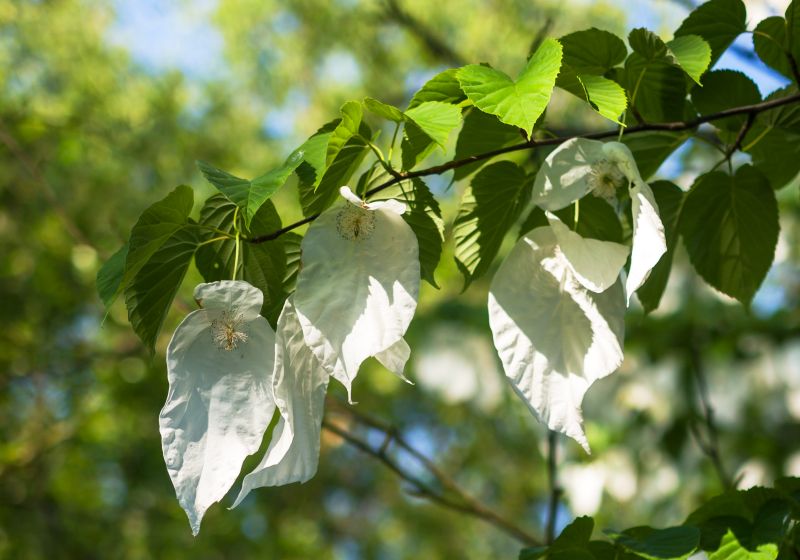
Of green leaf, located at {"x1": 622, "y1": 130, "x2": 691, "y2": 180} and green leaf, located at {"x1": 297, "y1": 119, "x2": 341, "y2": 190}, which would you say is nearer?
green leaf, located at {"x1": 297, "y1": 119, "x2": 341, "y2": 190}

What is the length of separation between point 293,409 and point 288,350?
0.12 ft

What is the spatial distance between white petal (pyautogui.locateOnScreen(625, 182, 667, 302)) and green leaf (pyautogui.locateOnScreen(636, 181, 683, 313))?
0.22 meters

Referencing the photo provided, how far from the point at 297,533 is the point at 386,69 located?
2.19 metres

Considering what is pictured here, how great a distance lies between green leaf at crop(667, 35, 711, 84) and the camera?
59cm

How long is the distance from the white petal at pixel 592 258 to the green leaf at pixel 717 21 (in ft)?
0.76

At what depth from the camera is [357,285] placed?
22.1 inches

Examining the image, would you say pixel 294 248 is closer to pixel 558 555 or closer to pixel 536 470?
pixel 558 555

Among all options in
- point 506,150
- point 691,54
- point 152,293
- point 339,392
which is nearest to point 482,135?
point 506,150

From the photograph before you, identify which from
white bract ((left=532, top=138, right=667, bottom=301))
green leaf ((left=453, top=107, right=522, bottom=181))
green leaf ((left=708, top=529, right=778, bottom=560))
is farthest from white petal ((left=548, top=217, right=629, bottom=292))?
green leaf ((left=708, top=529, right=778, bottom=560))

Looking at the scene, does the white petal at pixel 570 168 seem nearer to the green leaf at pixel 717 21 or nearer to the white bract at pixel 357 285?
the white bract at pixel 357 285

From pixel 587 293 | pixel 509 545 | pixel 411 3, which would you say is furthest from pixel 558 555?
pixel 509 545

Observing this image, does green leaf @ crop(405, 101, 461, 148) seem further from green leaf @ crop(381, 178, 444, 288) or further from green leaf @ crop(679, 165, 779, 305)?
green leaf @ crop(679, 165, 779, 305)

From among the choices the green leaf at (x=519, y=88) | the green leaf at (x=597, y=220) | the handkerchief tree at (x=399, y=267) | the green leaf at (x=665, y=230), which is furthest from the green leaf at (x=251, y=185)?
the green leaf at (x=665, y=230)

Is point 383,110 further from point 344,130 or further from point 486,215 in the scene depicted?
point 486,215
